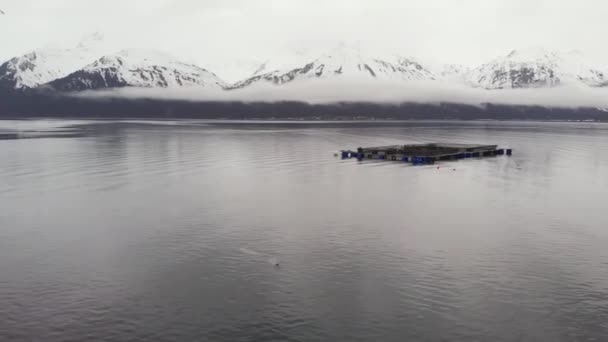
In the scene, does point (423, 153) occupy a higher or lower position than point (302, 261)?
higher

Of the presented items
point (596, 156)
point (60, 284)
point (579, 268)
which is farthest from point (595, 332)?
point (596, 156)

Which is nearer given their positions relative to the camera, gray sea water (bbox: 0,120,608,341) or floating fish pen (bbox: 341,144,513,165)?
gray sea water (bbox: 0,120,608,341)

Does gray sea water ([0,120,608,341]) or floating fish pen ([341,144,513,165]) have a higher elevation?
floating fish pen ([341,144,513,165])

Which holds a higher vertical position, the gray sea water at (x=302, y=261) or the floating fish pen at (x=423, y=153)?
the floating fish pen at (x=423, y=153)

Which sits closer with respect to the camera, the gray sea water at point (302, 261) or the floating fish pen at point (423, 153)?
the gray sea water at point (302, 261)
